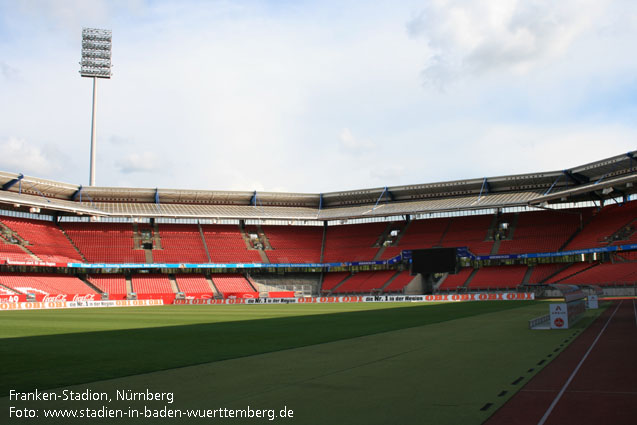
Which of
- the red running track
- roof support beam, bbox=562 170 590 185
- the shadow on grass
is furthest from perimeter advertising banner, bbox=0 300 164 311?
roof support beam, bbox=562 170 590 185

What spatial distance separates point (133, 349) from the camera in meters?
17.5

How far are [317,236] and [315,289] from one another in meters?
11.6

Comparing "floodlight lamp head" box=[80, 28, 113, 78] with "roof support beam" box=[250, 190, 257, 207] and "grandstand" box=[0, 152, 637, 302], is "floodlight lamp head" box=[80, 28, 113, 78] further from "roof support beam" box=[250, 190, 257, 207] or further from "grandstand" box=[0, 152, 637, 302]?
"roof support beam" box=[250, 190, 257, 207]

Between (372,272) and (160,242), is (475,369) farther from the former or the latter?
(160,242)

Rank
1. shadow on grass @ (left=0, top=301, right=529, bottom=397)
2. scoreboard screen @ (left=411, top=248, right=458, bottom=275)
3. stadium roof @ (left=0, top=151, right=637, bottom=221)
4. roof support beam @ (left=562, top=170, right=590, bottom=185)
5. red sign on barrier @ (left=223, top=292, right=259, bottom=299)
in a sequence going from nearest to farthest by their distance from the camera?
shadow on grass @ (left=0, top=301, right=529, bottom=397)
stadium roof @ (left=0, top=151, right=637, bottom=221)
roof support beam @ (left=562, top=170, right=590, bottom=185)
scoreboard screen @ (left=411, top=248, right=458, bottom=275)
red sign on barrier @ (left=223, top=292, right=259, bottom=299)

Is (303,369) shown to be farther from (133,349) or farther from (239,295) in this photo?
(239,295)

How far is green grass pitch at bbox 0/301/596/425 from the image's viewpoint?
8820 millimetres

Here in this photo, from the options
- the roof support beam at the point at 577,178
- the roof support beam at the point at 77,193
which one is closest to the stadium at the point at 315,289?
the roof support beam at the point at 577,178

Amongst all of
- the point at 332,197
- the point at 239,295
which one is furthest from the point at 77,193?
the point at 332,197

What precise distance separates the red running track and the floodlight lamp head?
277ft

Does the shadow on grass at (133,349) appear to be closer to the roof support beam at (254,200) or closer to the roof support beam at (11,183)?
the roof support beam at (11,183)

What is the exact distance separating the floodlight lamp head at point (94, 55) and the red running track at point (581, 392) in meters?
84.6

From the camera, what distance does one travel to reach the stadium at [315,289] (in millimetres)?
10430

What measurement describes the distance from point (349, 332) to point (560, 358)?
1055 cm
